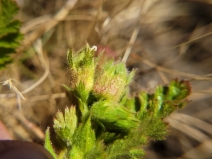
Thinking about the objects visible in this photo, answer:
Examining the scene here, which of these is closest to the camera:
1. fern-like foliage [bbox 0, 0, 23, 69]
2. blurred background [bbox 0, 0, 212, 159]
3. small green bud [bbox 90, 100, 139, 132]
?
small green bud [bbox 90, 100, 139, 132]

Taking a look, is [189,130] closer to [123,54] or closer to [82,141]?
[123,54]

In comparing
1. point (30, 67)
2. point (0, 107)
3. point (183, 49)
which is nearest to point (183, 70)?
point (183, 49)

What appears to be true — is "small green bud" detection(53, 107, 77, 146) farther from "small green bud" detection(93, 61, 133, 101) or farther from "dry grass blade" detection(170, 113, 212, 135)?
"dry grass blade" detection(170, 113, 212, 135)

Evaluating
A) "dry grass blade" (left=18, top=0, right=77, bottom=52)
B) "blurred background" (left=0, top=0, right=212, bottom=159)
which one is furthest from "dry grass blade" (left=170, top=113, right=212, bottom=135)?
"dry grass blade" (left=18, top=0, right=77, bottom=52)

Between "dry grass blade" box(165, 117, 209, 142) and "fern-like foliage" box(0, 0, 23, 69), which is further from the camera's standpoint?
"dry grass blade" box(165, 117, 209, 142)

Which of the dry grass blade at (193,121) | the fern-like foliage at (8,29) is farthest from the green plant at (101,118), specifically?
the dry grass blade at (193,121)

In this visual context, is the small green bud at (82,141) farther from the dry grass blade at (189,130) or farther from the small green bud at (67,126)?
the dry grass blade at (189,130)
